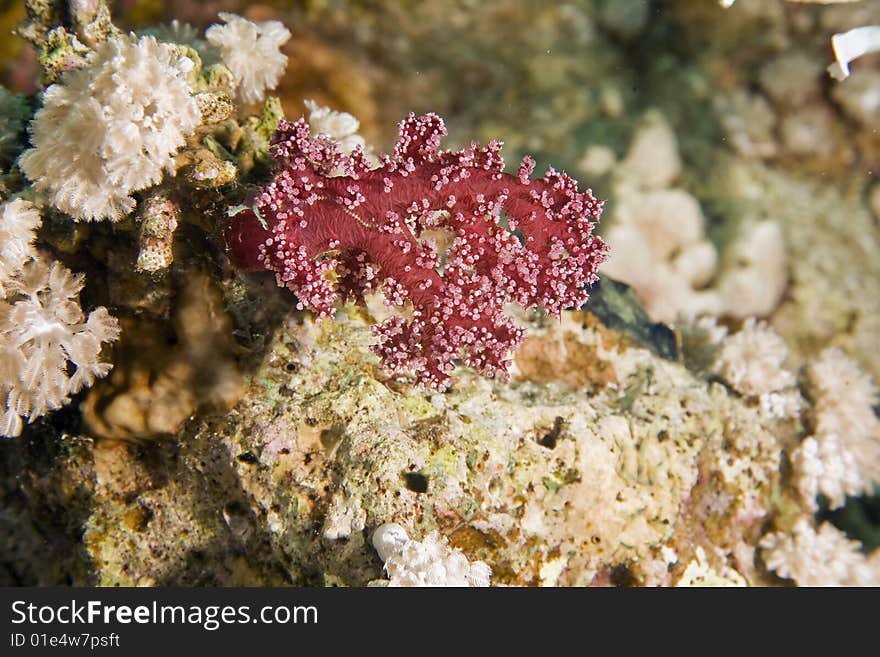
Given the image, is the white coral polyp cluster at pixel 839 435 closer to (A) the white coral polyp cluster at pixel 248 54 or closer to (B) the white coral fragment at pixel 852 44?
(B) the white coral fragment at pixel 852 44

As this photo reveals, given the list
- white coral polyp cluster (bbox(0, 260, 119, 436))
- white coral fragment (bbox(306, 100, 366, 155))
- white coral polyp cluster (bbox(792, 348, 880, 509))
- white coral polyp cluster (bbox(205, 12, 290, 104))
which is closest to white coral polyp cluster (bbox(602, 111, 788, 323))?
white coral polyp cluster (bbox(792, 348, 880, 509))

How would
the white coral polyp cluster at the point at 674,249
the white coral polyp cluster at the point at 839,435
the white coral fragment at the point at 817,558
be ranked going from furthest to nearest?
the white coral polyp cluster at the point at 674,249 < the white coral polyp cluster at the point at 839,435 < the white coral fragment at the point at 817,558

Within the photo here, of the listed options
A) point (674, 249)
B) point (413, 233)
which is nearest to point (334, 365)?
point (413, 233)

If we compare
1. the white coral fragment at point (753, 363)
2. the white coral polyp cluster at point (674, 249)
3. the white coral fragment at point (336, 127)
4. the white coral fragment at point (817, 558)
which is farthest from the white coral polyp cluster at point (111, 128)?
the white coral fragment at point (817, 558)

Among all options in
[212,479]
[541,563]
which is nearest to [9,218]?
[212,479]

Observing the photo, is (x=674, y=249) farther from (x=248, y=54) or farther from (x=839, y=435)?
(x=248, y=54)

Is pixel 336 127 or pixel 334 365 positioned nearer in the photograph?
pixel 334 365

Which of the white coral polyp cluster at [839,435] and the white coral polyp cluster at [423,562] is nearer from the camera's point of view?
the white coral polyp cluster at [423,562]
